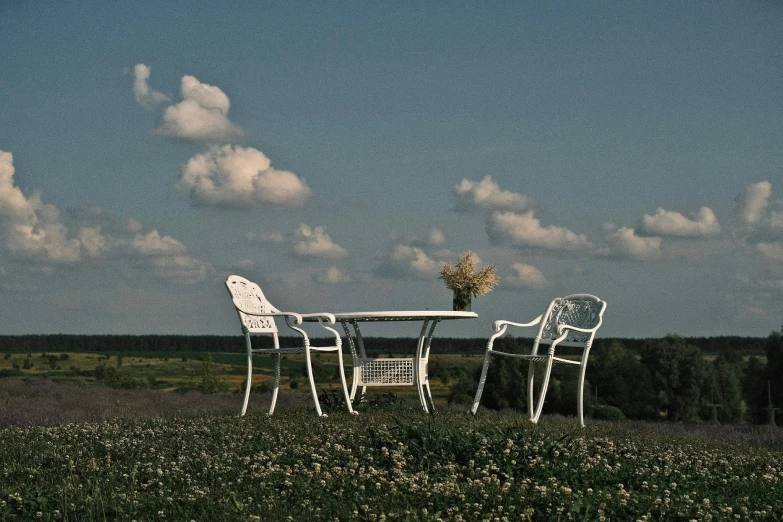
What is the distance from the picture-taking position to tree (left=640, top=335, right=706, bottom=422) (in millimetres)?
15820

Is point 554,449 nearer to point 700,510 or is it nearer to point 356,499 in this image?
point 700,510

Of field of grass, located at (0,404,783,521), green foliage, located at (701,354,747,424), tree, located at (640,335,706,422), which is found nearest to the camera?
field of grass, located at (0,404,783,521)

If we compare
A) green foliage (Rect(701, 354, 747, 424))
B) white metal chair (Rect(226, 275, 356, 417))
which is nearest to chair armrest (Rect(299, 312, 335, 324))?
white metal chair (Rect(226, 275, 356, 417))

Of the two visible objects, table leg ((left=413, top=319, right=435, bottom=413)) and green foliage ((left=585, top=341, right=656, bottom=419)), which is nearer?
table leg ((left=413, top=319, right=435, bottom=413))

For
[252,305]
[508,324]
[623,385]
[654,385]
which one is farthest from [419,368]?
[654,385]

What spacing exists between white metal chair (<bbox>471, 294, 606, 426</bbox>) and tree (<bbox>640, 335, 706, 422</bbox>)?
744 centimetres

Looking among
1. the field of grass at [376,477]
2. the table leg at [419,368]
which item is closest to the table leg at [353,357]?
the table leg at [419,368]

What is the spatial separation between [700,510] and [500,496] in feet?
3.66

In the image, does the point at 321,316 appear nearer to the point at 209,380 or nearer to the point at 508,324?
the point at 508,324

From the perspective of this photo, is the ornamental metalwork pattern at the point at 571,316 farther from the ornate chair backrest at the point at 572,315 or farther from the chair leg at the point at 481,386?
the chair leg at the point at 481,386

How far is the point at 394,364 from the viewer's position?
912cm

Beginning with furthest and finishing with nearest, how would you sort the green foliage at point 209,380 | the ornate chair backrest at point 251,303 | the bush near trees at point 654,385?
the bush near trees at point 654,385 → the green foliage at point 209,380 → the ornate chair backrest at point 251,303

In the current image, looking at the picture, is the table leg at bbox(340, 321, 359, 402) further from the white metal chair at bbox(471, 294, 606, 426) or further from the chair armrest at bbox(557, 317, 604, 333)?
the chair armrest at bbox(557, 317, 604, 333)

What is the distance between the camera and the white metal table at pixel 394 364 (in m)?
8.84
